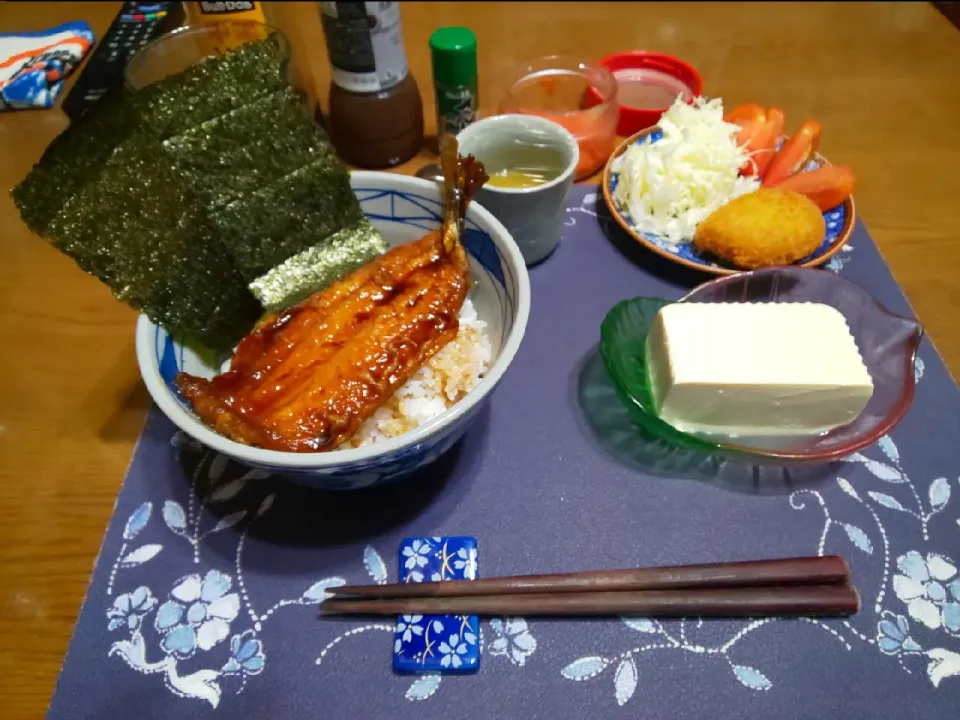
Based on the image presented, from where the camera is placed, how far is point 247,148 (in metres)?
0.88

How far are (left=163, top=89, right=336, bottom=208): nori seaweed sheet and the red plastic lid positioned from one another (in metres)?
0.80

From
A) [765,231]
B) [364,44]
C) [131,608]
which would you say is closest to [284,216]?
[364,44]

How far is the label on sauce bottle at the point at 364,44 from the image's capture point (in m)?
1.13

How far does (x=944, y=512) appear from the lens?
0.83m

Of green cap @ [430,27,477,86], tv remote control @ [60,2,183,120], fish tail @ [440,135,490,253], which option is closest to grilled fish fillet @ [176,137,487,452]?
fish tail @ [440,135,490,253]

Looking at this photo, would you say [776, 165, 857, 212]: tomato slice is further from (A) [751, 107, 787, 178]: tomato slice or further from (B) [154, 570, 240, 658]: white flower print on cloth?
(B) [154, 570, 240, 658]: white flower print on cloth

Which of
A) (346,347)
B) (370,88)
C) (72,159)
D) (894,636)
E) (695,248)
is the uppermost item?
(72,159)

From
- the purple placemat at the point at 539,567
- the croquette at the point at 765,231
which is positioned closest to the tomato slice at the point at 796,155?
the croquette at the point at 765,231

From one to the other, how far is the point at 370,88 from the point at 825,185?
886 millimetres

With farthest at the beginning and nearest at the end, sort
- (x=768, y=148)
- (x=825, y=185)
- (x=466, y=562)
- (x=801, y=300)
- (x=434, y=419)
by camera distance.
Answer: (x=768, y=148) → (x=825, y=185) → (x=801, y=300) → (x=466, y=562) → (x=434, y=419)

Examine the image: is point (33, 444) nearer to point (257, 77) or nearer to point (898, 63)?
point (257, 77)

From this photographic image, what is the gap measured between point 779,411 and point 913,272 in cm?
53

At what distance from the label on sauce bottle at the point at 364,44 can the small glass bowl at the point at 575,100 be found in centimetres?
26

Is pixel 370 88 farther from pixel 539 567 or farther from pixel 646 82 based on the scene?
pixel 539 567
